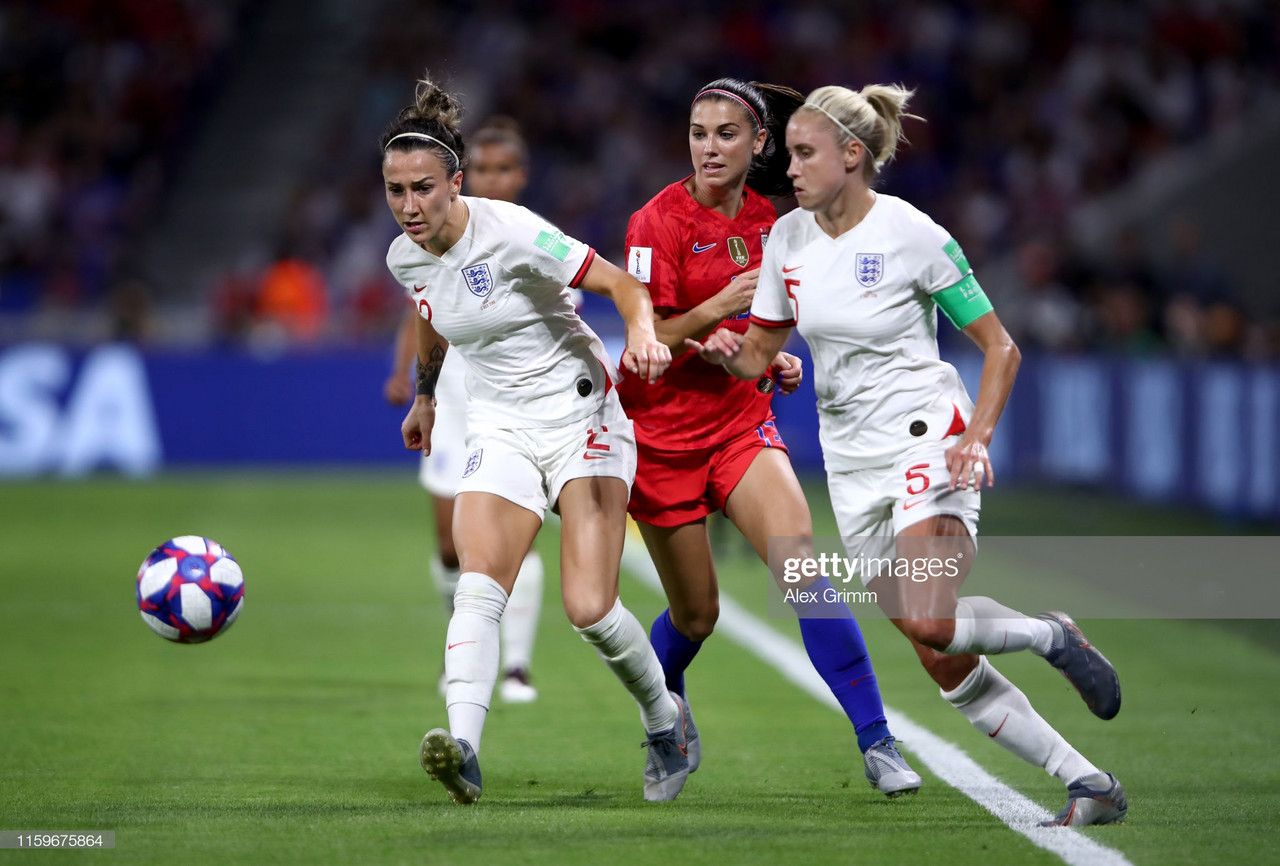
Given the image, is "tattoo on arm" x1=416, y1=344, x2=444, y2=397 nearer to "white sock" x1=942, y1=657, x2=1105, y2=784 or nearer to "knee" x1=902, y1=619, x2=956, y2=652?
"knee" x1=902, y1=619, x2=956, y2=652

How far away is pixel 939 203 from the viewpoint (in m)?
20.6

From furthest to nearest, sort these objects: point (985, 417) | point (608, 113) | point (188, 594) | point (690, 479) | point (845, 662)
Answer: point (608, 113) → point (188, 594) → point (690, 479) → point (845, 662) → point (985, 417)

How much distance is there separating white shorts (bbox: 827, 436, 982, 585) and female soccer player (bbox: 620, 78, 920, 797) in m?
0.30

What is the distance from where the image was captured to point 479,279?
542cm

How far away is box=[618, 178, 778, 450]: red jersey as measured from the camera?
5695mm

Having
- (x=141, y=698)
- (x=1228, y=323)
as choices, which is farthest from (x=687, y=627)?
(x=1228, y=323)

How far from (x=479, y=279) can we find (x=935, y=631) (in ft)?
5.98

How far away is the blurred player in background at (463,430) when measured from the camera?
761 centimetres

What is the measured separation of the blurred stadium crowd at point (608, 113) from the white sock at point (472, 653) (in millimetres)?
13657

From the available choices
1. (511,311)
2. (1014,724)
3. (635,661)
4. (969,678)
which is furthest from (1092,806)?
(511,311)

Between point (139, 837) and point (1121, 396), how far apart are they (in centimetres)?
1191

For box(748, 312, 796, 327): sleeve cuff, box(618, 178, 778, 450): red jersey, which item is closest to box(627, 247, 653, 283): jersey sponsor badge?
box(618, 178, 778, 450): red jersey

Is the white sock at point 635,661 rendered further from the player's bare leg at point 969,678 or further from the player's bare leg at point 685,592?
the player's bare leg at point 969,678

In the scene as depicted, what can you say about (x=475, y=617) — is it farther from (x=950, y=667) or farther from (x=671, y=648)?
(x=950, y=667)
